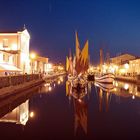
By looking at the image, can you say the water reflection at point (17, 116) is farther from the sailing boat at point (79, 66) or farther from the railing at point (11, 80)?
the sailing boat at point (79, 66)

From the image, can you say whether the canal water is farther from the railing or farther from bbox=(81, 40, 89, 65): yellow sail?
bbox=(81, 40, 89, 65): yellow sail

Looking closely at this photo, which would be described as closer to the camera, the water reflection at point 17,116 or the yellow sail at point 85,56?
the water reflection at point 17,116

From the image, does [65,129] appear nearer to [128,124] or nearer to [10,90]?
[128,124]

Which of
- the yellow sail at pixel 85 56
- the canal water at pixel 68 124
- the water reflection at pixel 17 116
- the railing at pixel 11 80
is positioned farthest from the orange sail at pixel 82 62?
the water reflection at pixel 17 116

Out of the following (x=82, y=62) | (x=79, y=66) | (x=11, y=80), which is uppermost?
(x=82, y=62)

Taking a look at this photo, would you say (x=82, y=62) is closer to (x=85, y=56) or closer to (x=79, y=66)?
(x=79, y=66)

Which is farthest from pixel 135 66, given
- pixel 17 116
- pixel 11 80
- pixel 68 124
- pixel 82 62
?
pixel 68 124

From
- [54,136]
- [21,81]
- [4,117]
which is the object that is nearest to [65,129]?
[54,136]

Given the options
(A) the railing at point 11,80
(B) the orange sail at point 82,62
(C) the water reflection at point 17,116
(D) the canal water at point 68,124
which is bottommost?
(D) the canal water at point 68,124

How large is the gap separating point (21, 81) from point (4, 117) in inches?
842

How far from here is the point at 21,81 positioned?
3978cm

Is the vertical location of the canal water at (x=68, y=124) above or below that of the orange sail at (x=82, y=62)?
below

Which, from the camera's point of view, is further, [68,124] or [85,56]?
[85,56]

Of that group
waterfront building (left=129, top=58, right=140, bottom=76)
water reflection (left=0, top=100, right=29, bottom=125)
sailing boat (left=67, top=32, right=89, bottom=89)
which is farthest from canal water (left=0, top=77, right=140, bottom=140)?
waterfront building (left=129, top=58, right=140, bottom=76)
